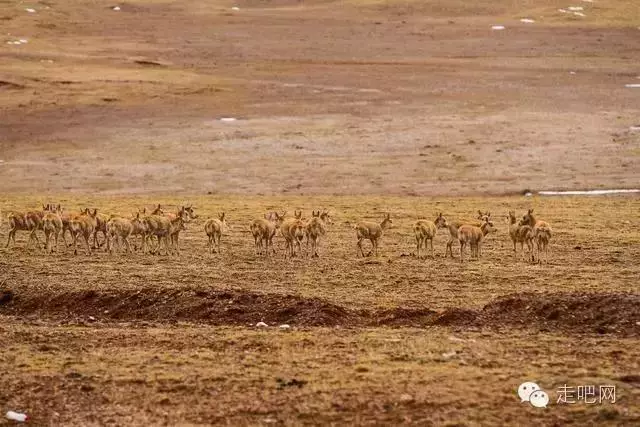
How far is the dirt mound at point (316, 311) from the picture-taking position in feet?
58.8

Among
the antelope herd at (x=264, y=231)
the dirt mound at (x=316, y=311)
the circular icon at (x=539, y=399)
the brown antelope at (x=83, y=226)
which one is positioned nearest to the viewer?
the circular icon at (x=539, y=399)

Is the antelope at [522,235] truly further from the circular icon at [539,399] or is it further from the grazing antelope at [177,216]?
the circular icon at [539,399]

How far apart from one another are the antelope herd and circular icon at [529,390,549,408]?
10503 millimetres

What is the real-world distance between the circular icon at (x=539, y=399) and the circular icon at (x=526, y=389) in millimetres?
52

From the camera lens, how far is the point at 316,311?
1886 cm

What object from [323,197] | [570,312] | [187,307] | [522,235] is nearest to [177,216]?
[522,235]

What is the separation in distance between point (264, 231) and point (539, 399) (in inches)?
472

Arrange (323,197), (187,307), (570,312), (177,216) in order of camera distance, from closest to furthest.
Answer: (570,312), (187,307), (177,216), (323,197)

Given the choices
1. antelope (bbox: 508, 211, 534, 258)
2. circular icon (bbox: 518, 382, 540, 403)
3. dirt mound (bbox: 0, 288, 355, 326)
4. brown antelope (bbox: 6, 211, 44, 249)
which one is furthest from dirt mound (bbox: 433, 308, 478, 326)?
brown antelope (bbox: 6, 211, 44, 249)

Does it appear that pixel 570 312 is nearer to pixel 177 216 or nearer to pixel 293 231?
pixel 293 231

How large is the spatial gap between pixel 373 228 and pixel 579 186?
14.1 metres

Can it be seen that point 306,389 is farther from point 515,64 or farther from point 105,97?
point 515,64

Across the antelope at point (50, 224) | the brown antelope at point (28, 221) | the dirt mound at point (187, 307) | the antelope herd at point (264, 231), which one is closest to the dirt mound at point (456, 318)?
the dirt mound at point (187, 307)

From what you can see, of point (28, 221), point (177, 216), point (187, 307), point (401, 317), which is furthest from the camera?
point (28, 221)
